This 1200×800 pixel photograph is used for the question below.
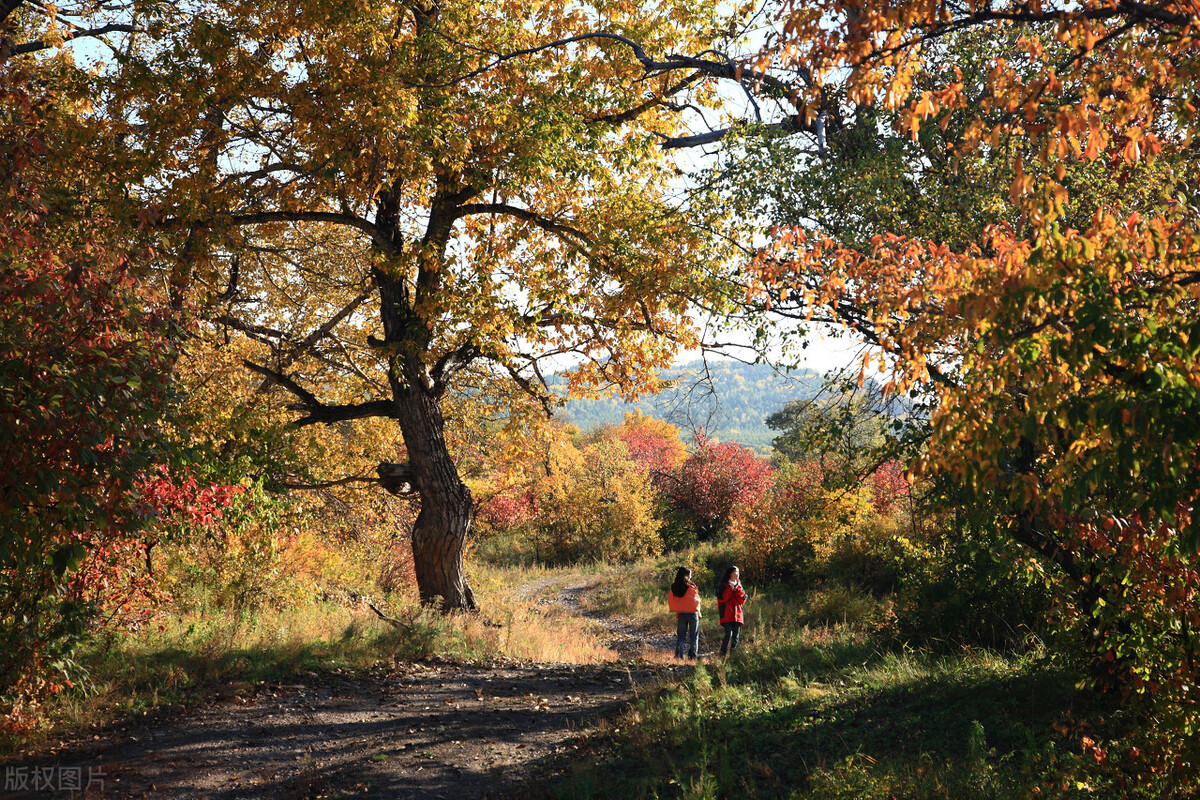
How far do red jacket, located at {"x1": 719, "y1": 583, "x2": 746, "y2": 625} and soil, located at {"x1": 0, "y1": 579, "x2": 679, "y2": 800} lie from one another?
8.29 ft

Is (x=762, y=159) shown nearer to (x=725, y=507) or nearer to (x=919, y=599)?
(x=919, y=599)

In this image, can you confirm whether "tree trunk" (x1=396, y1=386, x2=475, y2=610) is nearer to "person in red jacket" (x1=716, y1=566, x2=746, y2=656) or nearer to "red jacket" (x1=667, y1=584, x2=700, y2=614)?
"red jacket" (x1=667, y1=584, x2=700, y2=614)

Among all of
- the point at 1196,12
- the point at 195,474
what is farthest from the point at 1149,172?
the point at 195,474

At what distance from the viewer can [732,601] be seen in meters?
11.7

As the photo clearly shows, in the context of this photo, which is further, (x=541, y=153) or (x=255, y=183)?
(x=255, y=183)

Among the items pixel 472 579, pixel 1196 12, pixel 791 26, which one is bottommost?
pixel 472 579

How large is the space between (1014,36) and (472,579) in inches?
590

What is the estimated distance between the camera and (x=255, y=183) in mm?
10414

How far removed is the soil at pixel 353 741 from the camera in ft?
18.5

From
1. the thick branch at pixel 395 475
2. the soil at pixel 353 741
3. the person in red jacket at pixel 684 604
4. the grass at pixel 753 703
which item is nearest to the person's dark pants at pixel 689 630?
the person in red jacket at pixel 684 604

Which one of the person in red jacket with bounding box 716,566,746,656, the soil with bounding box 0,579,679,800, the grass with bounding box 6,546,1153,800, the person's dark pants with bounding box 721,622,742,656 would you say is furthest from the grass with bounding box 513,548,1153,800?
the person's dark pants with bounding box 721,622,742,656

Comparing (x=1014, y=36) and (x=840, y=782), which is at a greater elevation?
(x=1014, y=36)

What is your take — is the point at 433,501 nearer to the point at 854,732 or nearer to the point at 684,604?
the point at 684,604

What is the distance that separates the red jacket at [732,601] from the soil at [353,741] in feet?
8.29
